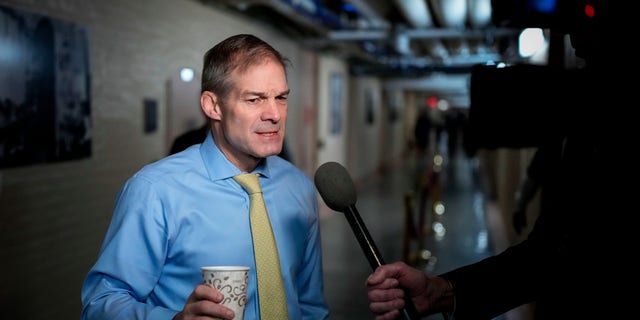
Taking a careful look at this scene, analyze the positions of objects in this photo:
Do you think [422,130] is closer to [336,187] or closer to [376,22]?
[376,22]

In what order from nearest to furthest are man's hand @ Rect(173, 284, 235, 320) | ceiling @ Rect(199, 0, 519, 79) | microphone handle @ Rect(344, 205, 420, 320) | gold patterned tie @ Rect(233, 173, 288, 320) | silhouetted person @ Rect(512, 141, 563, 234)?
man's hand @ Rect(173, 284, 235, 320)
microphone handle @ Rect(344, 205, 420, 320)
gold patterned tie @ Rect(233, 173, 288, 320)
silhouetted person @ Rect(512, 141, 563, 234)
ceiling @ Rect(199, 0, 519, 79)

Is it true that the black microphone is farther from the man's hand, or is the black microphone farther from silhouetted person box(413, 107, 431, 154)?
silhouetted person box(413, 107, 431, 154)

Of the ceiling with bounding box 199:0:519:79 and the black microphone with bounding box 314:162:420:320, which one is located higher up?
the ceiling with bounding box 199:0:519:79

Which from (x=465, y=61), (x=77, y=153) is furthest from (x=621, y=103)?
(x=465, y=61)

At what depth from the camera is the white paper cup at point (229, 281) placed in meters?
1.22

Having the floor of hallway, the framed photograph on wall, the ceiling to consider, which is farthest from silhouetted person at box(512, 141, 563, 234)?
the framed photograph on wall

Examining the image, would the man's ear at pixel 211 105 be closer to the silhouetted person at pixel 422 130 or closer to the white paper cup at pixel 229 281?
the white paper cup at pixel 229 281

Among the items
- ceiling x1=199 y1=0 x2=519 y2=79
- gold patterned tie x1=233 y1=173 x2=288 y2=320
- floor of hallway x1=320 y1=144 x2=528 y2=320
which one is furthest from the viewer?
ceiling x1=199 y1=0 x2=519 y2=79

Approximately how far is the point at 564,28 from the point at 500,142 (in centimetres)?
47

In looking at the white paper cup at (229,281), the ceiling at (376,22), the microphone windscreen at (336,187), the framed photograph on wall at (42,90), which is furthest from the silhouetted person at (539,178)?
the framed photograph on wall at (42,90)

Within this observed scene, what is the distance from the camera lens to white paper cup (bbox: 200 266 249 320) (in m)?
1.22

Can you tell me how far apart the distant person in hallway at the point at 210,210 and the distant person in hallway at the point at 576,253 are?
35 cm

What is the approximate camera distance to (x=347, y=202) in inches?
58.6

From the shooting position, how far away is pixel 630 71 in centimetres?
138
